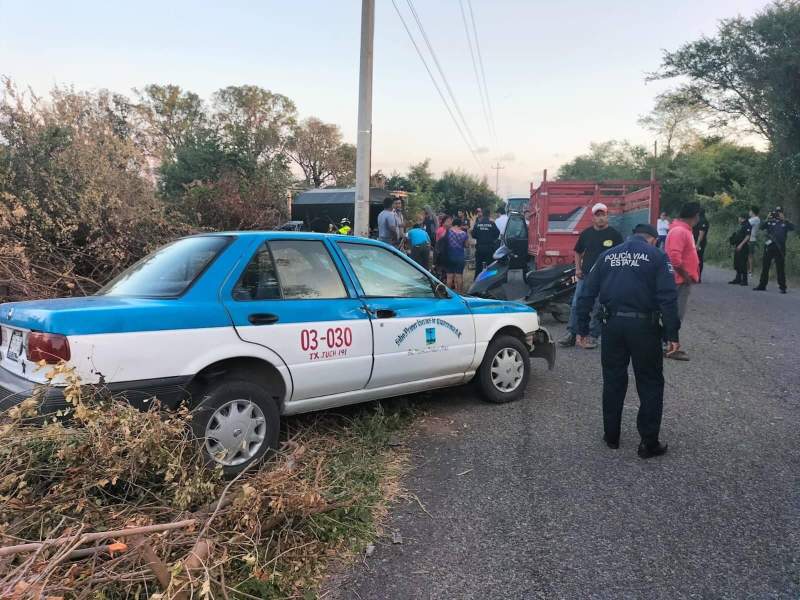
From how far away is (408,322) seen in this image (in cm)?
452

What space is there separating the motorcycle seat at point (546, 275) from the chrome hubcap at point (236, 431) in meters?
6.69

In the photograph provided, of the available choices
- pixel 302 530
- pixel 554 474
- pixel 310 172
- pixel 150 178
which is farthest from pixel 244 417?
pixel 310 172

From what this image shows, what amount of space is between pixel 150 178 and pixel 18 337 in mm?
6059

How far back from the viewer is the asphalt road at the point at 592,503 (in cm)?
272

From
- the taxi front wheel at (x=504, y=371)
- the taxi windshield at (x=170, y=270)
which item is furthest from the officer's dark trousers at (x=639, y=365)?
the taxi windshield at (x=170, y=270)

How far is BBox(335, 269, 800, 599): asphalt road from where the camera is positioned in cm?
272

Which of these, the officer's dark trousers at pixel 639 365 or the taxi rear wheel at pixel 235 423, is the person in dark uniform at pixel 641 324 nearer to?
the officer's dark trousers at pixel 639 365

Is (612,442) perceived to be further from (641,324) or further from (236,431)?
(236,431)

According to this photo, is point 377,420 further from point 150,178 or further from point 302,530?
point 150,178

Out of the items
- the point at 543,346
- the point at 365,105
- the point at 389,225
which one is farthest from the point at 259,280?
the point at 389,225

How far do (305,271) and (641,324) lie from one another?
7.98 ft

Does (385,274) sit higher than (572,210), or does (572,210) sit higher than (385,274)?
(572,210)

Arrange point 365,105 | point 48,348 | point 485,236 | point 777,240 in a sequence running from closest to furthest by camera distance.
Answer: point 48,348 → point 365,105 → point 485,236 → point 777,240

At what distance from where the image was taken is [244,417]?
11.7 ft
